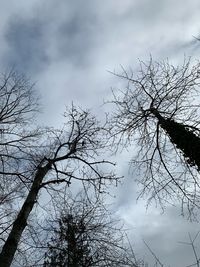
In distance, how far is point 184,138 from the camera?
33.1ft

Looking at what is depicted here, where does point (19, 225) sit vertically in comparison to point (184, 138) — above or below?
below

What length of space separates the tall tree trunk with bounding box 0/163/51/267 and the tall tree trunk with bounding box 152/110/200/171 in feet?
11.4

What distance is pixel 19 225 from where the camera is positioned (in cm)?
843

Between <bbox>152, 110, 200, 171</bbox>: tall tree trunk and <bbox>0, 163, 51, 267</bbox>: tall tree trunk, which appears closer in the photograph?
<bbox>0, 163, 51, 267</bbox>: tall tree trunk

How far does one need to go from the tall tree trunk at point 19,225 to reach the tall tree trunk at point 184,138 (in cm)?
347

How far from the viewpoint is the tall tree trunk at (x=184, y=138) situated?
9.72 metres

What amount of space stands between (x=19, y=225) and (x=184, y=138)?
4.83m

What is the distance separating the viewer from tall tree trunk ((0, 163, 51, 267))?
25.2 ft

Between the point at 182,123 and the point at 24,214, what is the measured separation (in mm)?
4837

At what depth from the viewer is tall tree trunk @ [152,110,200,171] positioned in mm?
9719

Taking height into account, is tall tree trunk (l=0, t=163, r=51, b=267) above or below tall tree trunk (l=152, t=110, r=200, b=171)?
below

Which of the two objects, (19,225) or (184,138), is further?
(184,138)

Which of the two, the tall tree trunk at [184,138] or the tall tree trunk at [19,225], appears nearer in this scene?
the tall tree trunk at [19,225]

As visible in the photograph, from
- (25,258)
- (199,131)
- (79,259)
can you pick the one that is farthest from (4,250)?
(79,259)
